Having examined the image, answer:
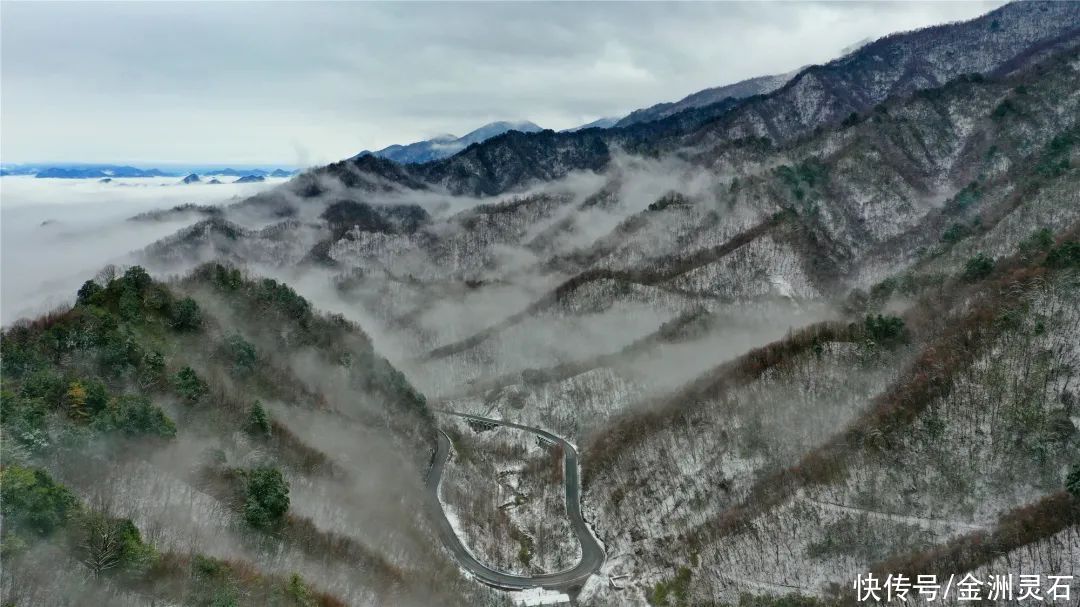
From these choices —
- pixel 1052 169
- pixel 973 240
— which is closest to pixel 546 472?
pixel 973 240

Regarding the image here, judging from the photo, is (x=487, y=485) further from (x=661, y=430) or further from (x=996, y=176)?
(x=996, y=176)

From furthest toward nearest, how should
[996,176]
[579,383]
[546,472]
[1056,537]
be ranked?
[996,176] < [579,383] < [546,472] < [1056,537]

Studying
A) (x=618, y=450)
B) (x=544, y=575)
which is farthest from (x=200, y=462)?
(x=618, y=450)

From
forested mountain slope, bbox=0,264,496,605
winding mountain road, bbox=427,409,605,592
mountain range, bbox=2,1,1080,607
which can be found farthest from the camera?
winding mountain road, bbox=427,409,605,592

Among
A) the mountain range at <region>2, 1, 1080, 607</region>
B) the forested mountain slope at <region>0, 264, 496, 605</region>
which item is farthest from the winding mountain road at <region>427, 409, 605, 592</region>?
the forested mountain slope at <region>0, 264, 496, 605</region>

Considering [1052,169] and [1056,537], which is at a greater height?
[1052,169]

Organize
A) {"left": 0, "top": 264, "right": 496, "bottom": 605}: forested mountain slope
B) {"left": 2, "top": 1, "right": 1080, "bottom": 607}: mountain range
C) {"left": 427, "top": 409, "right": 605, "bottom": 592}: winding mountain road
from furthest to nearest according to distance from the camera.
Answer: {"left": 427, "top": 409, "right": 605, "bottom": 592}: winding mountain road
{"left": 2, "top": 1, "right": 1080, "bottom": 607}: mountain range
{"left": 0, "top": 264, "right": 496, "bottom": 605}: forested mountain slope

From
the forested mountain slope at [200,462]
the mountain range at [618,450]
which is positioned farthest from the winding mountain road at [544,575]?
the forested mountain slope at [200,462]

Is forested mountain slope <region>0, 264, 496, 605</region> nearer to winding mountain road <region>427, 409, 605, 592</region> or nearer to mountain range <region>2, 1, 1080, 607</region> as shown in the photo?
mountain range <region>2, 1, 1080, 607</region>

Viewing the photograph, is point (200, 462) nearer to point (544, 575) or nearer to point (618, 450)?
point (544, 575)

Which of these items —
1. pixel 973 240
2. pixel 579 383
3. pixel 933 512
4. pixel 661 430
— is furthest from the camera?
pixel 579 383

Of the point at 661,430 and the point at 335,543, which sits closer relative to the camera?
the point at 335,543
